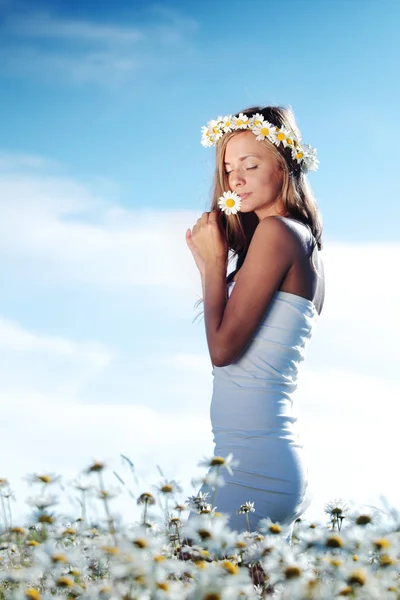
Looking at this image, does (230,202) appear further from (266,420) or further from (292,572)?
(292,572)

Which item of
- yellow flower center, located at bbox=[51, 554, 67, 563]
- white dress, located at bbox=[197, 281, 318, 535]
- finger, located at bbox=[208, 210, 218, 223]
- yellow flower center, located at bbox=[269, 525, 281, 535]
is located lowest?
yellow flower center, located at bbox=[51, 554, 67, 563]

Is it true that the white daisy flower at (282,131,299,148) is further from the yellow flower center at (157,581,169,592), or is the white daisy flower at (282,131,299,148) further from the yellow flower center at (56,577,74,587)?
the yellow flower center at (157,581,169,592)

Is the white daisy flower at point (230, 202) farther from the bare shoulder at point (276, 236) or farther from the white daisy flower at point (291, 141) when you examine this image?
the bare shoulder at point (276, 236)

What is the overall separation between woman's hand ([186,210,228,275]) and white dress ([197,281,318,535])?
1.57ft

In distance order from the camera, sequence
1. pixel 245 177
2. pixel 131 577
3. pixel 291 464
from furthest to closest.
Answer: pixel 245 177
pixel 291 464
pixel 131 577

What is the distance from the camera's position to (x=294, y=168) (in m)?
4.89

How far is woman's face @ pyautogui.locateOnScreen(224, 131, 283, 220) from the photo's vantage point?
15.2ft

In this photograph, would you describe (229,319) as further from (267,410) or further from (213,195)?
(213,195)

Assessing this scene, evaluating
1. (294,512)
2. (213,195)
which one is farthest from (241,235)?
(294,512)

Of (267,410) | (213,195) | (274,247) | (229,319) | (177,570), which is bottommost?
(177,570)

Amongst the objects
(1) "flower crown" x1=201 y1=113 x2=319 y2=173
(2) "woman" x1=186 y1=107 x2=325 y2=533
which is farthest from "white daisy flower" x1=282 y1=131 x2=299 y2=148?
(2) "woman" x1=186 y1=107 x2=325 y2=533

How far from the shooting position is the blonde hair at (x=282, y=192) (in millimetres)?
4656

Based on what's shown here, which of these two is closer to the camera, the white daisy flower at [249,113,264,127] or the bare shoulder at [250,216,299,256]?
the bare shoulder at [250,216,299,256]

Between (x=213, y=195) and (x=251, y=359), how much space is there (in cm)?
138
